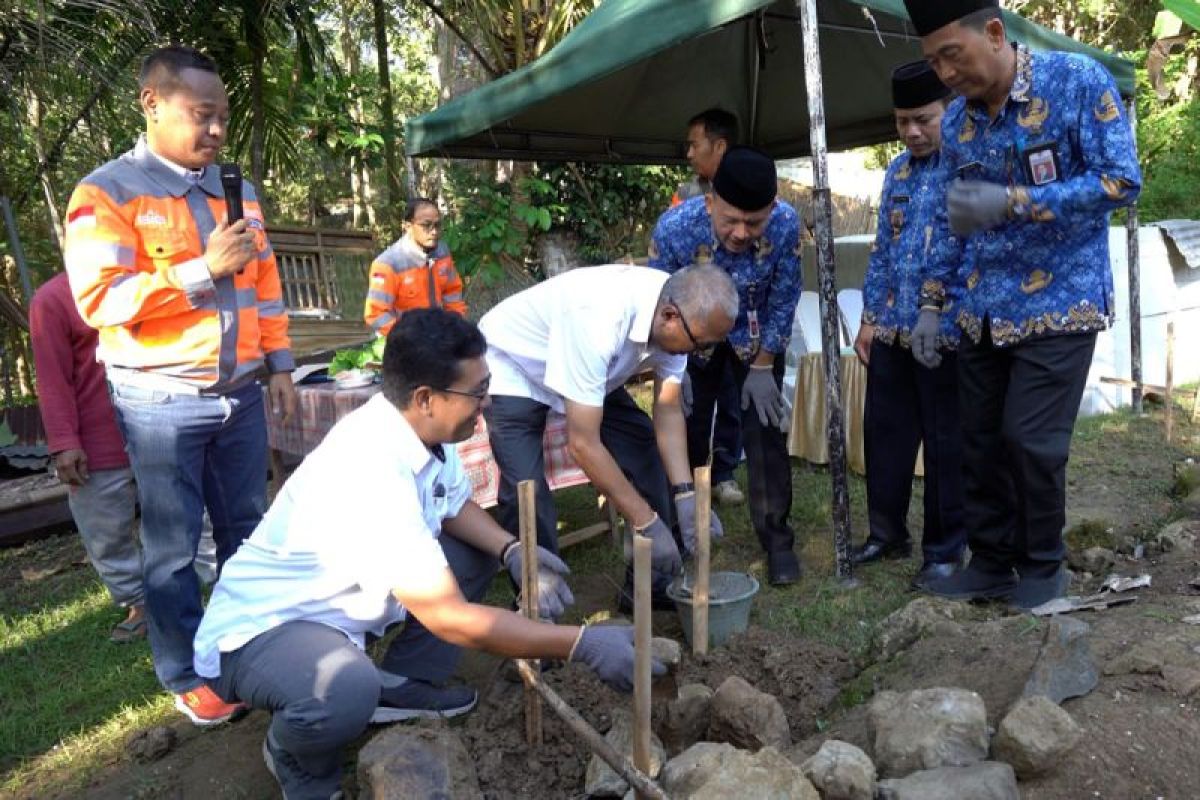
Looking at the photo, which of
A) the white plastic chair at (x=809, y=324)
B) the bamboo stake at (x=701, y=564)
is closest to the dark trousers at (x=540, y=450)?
the bamboo stake at (x=701, y=564)

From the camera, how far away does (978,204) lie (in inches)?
102

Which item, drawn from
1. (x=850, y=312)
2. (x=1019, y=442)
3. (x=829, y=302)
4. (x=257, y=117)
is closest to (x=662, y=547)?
(x=1019, y=442)

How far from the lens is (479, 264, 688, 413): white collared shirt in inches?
104

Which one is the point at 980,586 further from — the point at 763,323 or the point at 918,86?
the point at 918,86

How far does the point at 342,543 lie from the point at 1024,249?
2287 mm

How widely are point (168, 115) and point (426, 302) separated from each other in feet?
10.7

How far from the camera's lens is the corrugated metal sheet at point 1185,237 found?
23.2ft

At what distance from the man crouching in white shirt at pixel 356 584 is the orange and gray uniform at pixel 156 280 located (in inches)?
30.5

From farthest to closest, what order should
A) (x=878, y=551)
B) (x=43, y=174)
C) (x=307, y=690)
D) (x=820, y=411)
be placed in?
(x=43, y=174), (x=820, y=411), (x=878, y=551), (x=307, y=690)

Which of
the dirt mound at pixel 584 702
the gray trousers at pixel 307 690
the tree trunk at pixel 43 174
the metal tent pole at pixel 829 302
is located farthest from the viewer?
the tree trunk at pixel 43 174

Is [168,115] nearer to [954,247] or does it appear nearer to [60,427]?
[60,427]

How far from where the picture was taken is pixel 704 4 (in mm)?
3254

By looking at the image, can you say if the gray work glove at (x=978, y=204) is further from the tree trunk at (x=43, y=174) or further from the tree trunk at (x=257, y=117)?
the tree trunk at (x=43, y=174)

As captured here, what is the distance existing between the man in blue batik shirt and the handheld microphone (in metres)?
2.22
